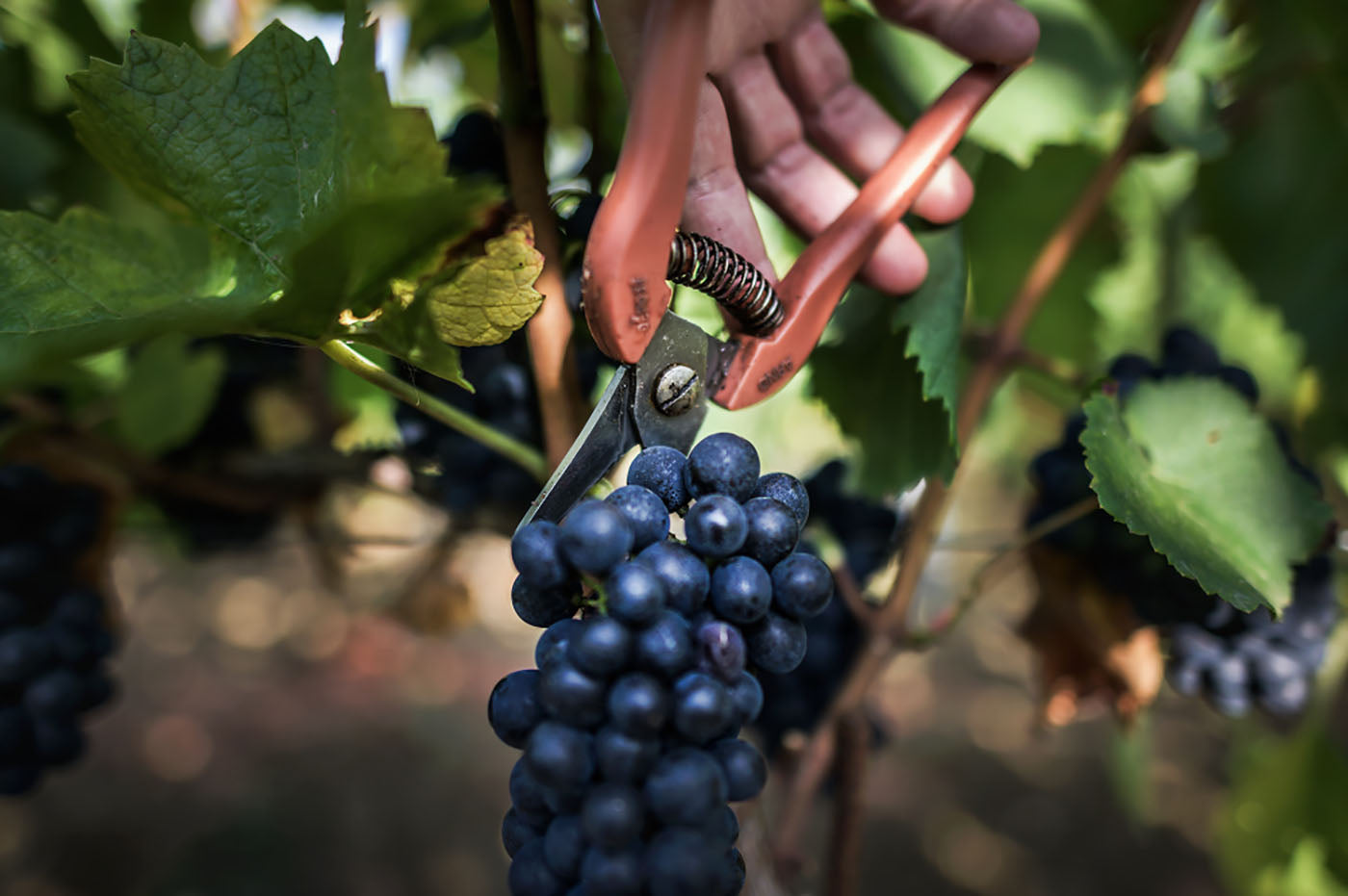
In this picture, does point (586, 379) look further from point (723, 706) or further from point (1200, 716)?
point (1200, 716)

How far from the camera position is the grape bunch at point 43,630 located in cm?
58

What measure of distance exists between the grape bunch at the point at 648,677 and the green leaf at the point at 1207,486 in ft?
0.59

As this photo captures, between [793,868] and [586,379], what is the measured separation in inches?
14.3

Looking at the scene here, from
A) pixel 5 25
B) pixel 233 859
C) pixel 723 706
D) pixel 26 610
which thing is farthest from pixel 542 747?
pixel 233 859

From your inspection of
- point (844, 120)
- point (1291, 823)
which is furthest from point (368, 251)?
point (1291, 823)

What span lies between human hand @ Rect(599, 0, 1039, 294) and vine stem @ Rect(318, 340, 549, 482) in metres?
0.15

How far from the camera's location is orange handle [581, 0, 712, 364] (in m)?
0.34

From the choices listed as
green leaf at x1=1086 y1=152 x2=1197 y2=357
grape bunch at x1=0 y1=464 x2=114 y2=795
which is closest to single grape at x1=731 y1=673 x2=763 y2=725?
grape bunch at x1=0 y1=464 x2=114 y2=795

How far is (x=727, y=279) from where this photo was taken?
1.28 ft

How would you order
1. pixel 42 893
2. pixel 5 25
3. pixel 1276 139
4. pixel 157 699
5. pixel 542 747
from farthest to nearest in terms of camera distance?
1. pixel 157 699
2. pixel 42 893
3. pixel 1276 139
4. pixel 5 25
5. pixel 542 747

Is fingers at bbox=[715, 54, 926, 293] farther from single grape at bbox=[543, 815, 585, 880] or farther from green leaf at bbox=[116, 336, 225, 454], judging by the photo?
green leaf at bbox=[116, 336, 225, 454]

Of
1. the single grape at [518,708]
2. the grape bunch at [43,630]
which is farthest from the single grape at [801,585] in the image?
the grape bunch at [43,630]

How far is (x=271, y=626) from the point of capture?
276 cm

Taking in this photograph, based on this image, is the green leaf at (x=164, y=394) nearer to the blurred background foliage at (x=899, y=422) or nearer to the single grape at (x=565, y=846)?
the blurred background foliage at (x=899, y=422)
